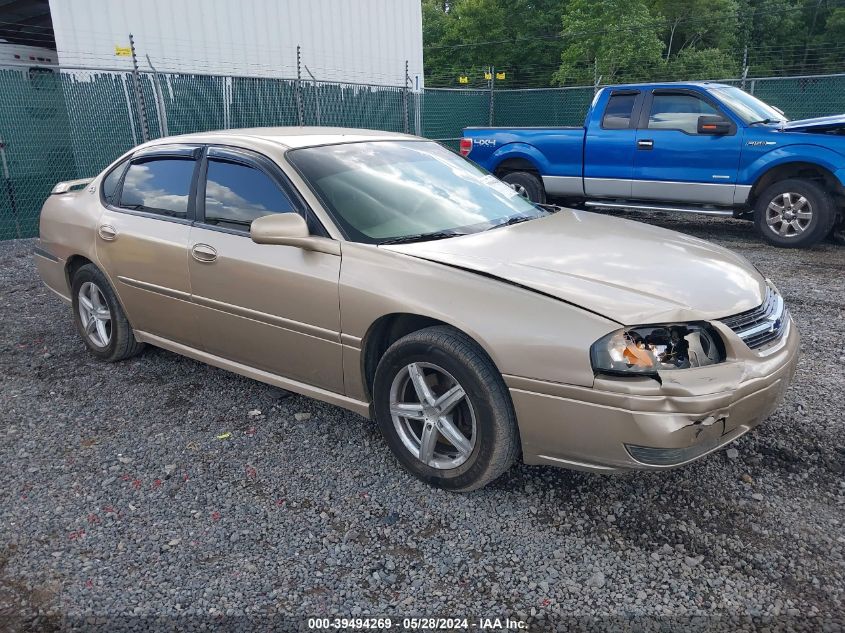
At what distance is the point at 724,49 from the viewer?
34906 mm

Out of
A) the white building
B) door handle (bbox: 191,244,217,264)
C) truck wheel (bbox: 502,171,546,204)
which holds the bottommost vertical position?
truck wheel (bbox: 502,171,546,204)

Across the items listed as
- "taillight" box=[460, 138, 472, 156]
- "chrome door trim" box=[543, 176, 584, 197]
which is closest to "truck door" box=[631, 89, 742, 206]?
"chrome door trim" box=[543, 176, 584, 197]

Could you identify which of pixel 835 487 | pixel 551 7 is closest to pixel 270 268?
pixel 835 487

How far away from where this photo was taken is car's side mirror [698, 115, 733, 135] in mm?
8086

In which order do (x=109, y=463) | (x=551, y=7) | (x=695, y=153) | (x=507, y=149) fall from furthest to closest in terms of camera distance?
1. (x=551, y=7)
2. (x=507, y=149)
3. (x=695, y=153)
4. (x=109, y=463)

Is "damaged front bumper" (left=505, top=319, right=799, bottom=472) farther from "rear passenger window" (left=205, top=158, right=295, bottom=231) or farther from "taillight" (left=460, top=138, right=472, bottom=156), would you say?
"taillight" (left=460, top=138, right=472, bottom=156)

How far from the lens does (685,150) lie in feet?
27.7

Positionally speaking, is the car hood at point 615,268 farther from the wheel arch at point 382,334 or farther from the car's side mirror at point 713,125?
the car's side mirror at point 713,125

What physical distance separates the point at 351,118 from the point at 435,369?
11.0 meters

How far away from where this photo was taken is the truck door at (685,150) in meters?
8.16

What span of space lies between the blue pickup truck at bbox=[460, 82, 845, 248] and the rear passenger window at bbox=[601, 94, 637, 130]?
0.01 m

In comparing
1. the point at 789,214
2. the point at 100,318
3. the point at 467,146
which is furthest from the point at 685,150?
the point at 100,318

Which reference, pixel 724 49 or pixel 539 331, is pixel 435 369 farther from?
pixel 724 49

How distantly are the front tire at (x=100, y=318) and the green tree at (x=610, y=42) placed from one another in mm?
23526
